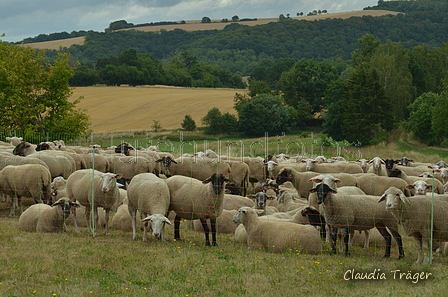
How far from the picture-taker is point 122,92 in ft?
313

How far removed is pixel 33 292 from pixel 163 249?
12.2 feet

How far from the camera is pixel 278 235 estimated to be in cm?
1331

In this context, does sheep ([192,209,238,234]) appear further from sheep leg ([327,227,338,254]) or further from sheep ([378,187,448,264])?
sheep ([378,187,448,264])

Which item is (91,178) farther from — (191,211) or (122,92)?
(122,92)

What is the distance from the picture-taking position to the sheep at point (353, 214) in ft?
43.6

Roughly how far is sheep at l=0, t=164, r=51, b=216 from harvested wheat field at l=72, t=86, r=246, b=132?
5133cm

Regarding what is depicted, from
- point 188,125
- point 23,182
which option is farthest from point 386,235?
point 188,125

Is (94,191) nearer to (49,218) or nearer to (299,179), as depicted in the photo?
(49,218)

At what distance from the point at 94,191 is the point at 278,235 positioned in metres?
5.19

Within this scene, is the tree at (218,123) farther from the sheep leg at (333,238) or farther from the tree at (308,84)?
the sheep leg at (333,238)

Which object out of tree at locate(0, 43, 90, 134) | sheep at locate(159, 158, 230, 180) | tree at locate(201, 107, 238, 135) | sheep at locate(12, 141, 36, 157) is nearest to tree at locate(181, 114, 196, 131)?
tree at locate(201, 107, 238, 135)

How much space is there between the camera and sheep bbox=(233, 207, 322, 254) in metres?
12.9

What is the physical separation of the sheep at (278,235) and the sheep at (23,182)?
6554mm

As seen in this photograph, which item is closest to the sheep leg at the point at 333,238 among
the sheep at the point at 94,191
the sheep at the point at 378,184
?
the sheep at the point at 378,184
